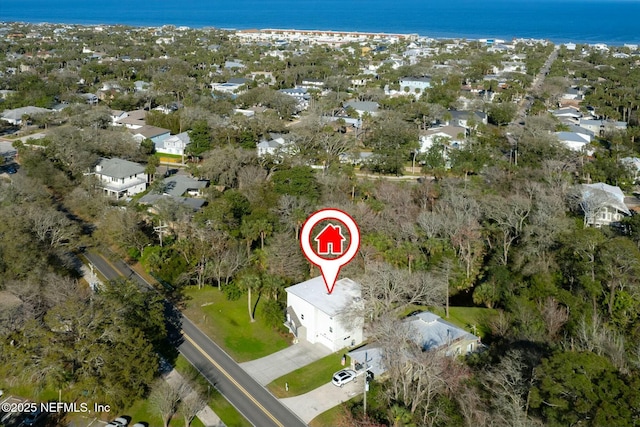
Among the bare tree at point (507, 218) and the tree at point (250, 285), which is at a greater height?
the bare tree at point (507, 218)

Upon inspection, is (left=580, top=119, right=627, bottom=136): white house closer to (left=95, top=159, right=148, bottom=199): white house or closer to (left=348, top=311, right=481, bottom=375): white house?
(left=348, top=311, right=481, bottom=375): white house

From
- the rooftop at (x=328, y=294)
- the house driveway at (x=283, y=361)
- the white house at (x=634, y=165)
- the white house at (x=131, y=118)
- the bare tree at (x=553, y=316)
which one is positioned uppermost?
the white house at (x=634, y=165)

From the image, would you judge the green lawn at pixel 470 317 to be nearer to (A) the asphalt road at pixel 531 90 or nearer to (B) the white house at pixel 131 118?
(A) the asphalt road at pixel 531 90

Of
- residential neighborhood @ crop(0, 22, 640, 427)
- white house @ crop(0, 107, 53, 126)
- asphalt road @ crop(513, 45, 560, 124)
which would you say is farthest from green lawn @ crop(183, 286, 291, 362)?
asphalt road @ crop(513, 45, 560, 124)

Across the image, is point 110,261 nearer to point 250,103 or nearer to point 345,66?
point 250,103

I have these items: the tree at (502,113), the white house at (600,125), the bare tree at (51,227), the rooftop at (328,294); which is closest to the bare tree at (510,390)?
the rooftop at (328,294)

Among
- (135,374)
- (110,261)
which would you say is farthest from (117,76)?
(135,374)

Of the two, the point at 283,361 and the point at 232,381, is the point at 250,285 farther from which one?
the point at 232,381
